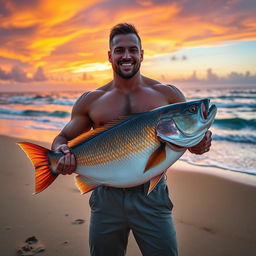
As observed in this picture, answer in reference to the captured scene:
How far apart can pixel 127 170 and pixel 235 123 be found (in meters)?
11.8

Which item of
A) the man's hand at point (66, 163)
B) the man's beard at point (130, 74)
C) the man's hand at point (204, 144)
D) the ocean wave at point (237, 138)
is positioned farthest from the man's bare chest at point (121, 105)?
the ocean wave at point (237, 138)

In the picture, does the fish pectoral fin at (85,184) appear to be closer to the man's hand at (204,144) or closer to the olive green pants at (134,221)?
the olive green pants at (134,221)

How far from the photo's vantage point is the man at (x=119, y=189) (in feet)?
7.52

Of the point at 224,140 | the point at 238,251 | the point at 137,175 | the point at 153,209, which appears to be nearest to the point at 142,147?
the point at 137,175

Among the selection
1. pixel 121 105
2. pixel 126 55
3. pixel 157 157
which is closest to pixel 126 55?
pixel 126 55

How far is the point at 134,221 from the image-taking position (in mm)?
2318

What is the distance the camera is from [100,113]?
2.56 metres

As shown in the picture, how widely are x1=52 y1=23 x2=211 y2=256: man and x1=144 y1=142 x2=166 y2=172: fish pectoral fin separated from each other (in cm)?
29

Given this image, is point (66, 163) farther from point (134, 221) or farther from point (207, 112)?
point (207, 112)

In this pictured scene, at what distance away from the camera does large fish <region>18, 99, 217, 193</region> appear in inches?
78.1

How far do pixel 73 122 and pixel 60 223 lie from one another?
6.10 ft

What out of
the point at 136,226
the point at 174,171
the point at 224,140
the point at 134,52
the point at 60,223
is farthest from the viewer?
the point at 224,140

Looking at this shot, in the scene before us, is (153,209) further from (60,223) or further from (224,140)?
(224,140)

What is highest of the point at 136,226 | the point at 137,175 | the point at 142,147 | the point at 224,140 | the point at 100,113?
the point at 100,113
